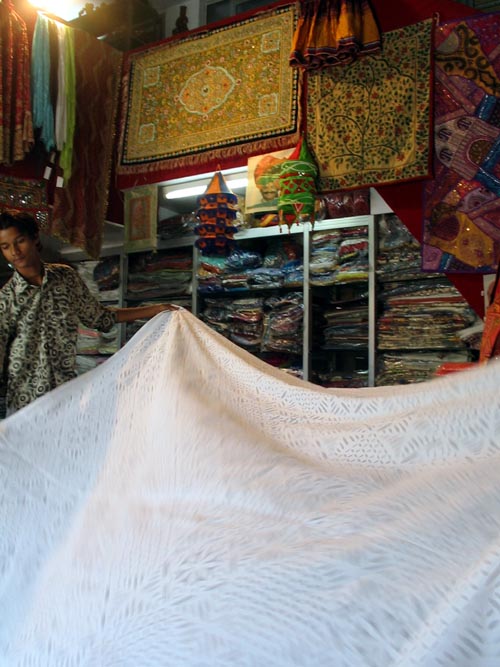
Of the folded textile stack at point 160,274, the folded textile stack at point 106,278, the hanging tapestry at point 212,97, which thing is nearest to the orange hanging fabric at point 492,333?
the hanging tapestry at point 212,97

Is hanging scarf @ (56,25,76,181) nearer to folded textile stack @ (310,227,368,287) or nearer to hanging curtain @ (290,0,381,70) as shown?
hanging curtain @ (290,0,381,70)

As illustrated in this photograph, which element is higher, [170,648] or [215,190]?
[215,190]

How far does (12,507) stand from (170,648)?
775 millimetres

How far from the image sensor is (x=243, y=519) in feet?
3.26

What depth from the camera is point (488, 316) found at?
251cm

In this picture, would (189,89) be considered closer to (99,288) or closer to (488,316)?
(99,288)

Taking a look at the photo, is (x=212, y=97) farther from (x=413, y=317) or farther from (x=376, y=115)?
(x=413, y=317)

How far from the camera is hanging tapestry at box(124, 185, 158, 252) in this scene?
420 cm

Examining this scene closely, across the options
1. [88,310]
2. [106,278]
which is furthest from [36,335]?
[106,278]

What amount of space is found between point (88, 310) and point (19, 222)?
41 cm

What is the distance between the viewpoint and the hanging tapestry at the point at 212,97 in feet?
11.7

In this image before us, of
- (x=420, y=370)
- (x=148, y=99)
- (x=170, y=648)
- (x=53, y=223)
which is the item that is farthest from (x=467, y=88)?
(x=170, y=648)

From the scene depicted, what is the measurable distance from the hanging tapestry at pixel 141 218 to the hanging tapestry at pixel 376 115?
1.25 m

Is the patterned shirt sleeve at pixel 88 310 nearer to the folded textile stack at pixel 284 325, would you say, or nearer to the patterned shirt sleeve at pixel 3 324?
the patterned shirt sleeve at pixel 3 324
